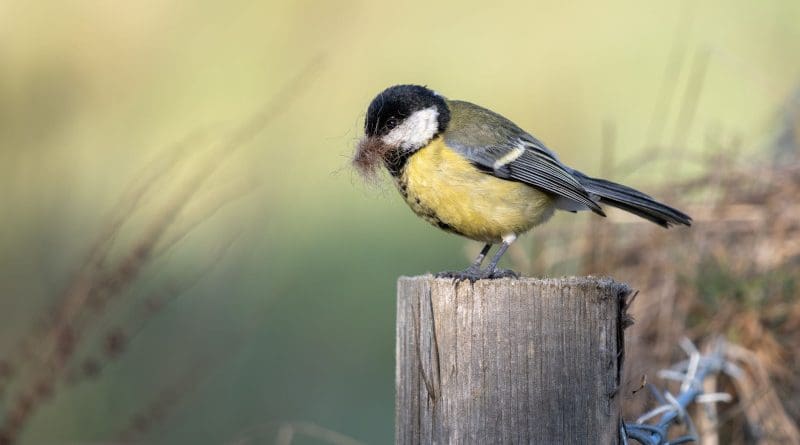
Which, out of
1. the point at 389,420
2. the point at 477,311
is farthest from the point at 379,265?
the point at 477,311

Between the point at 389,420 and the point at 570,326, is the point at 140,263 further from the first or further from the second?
the point at 389,420

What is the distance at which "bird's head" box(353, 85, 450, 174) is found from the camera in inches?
124

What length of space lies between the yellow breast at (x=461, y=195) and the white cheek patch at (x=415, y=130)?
30mm

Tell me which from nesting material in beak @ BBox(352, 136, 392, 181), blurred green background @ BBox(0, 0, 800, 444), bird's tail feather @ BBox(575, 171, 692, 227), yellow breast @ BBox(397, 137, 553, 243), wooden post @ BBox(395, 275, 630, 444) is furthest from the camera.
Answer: blurred green background @ BBox(0, 0, 800, 444)

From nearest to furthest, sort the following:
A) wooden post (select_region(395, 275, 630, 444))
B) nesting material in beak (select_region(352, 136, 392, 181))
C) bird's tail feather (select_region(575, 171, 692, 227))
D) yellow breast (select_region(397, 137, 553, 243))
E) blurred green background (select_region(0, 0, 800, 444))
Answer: wooden post (select_region(395, 275, 630, 444))
nesting material in beak (select_region(352, 136, 392, 181))
bird's tail feather (select_region(575, 171, 692, 227))
yellow breast (select_region(397, 137, 553, 243))
blurred green background (select_region(0, 0, 800, 444))

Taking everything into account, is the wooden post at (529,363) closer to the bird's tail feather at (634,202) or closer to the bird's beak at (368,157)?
the bird's beak at (368,157)

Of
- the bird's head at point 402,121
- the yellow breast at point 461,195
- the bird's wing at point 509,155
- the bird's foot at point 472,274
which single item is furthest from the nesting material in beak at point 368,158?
the bird's foot at point 472,274

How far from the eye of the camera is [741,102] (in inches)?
291

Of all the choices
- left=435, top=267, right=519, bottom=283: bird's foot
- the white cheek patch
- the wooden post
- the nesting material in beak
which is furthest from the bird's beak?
the wooden post

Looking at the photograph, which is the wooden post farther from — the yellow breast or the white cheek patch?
the white cheek patch

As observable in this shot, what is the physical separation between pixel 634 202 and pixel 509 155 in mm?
421

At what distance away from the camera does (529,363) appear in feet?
6.40

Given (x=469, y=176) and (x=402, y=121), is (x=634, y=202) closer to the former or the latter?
(x=469, y=176)

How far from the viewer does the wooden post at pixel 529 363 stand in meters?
1.95
